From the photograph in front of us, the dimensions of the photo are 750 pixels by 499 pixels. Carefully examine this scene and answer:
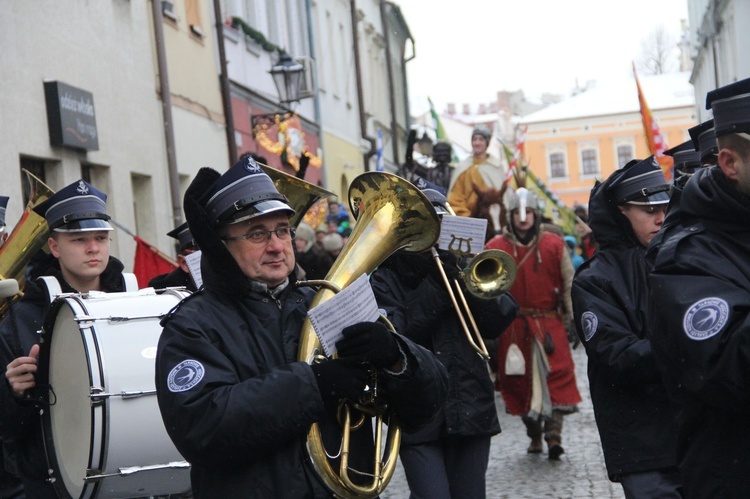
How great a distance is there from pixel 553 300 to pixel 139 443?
5.98 metres

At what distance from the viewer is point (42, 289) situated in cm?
599

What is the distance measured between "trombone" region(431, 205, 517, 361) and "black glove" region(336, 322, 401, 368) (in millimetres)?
A: 2602

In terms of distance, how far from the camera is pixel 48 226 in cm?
658

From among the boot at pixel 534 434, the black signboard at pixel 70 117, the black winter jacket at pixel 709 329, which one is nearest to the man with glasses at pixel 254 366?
the black winter jacket at pixel 709 329

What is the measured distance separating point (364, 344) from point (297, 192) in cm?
106

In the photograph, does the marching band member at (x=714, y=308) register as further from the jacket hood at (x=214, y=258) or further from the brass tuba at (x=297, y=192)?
the brass tuba at (x=297, y=192)

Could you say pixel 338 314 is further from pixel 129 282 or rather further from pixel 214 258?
pixel 129 282

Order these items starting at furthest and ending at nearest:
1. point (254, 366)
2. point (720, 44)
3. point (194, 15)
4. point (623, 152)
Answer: point (623, 152) < point (720, 44) < point (194, 15) < point (254, 366)

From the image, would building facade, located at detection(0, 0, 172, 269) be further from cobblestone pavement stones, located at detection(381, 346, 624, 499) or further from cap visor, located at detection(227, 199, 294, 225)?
cap visor, located at detection(227, 199, 294, 225)

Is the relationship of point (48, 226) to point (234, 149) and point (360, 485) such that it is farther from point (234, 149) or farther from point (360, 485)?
point (234, 149)

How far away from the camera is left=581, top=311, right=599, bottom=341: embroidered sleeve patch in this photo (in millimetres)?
5605

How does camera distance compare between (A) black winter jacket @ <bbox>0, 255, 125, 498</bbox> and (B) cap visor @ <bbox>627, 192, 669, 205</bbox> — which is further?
(B) cap visor @ <bbox>627, 192, 669, 205</bbox>

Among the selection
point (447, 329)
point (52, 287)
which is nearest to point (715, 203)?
point (447, 329)

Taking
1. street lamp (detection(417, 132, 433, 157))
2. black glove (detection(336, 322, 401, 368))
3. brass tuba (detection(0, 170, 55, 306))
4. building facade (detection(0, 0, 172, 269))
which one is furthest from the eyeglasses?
street lamp (detection(417, 132, 433, 157))
